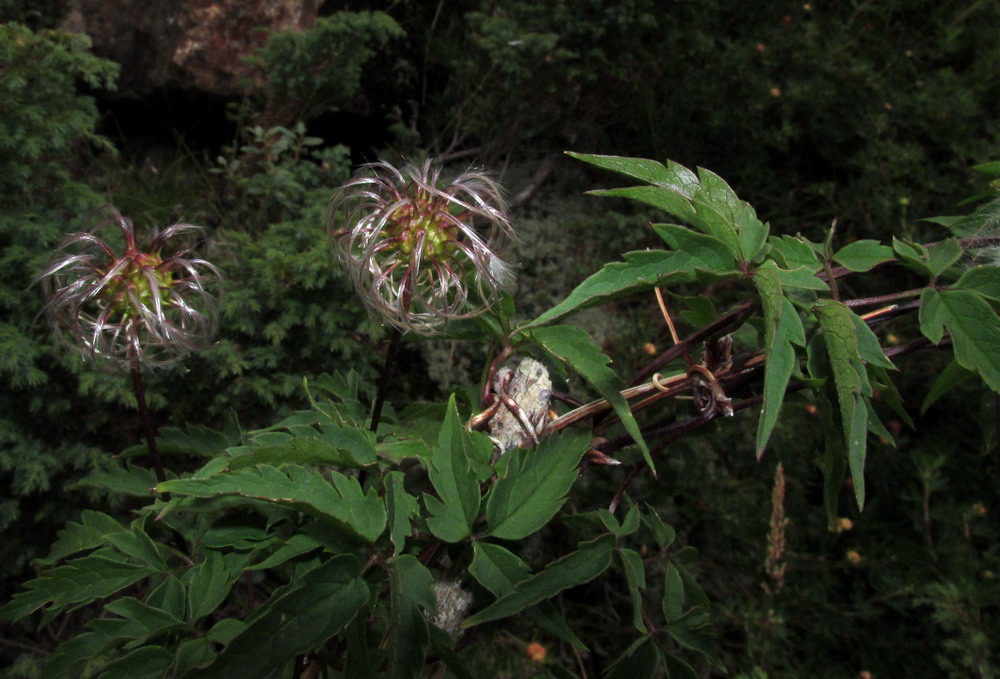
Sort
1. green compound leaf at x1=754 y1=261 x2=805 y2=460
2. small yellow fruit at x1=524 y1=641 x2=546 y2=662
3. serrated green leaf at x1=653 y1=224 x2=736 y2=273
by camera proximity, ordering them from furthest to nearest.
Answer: small yellow fruit at x1=524 y1=641 x2=546 y2=662
serrated green leaf at x1=653 y1=224 x2=736 y2=273
green compound leaf at x1=754 y1=261 x2=805 y2=460

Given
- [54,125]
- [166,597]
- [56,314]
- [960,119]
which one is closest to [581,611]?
[166,597]

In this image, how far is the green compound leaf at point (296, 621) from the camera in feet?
2.55

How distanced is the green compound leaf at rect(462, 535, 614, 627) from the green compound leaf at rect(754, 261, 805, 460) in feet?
0.89

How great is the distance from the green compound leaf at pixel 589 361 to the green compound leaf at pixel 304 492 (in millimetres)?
308

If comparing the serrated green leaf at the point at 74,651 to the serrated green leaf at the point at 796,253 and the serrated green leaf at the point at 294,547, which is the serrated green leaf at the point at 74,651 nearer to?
the serrated green leaf at the point at 294,547

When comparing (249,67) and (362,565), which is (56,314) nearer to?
(362,565)

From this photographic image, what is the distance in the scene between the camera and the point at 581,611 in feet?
6.70

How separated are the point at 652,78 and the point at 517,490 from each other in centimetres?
223

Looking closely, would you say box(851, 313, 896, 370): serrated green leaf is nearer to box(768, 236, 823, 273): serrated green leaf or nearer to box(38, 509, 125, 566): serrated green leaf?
box(768, 236, 823, 273): serrated green leaf

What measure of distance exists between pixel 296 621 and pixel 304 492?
15 cm

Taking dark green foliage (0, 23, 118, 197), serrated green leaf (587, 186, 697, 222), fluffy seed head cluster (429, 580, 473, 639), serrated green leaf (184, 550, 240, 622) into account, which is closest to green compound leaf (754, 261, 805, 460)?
serrated green leaf (587, 186, 697, 222)

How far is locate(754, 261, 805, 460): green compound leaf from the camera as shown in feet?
2.40

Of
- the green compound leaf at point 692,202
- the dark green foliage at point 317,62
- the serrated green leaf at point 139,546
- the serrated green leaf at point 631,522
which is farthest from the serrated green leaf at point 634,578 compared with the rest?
the dark green foliage at point 317,62

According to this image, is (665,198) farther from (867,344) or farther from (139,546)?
(139,546)
